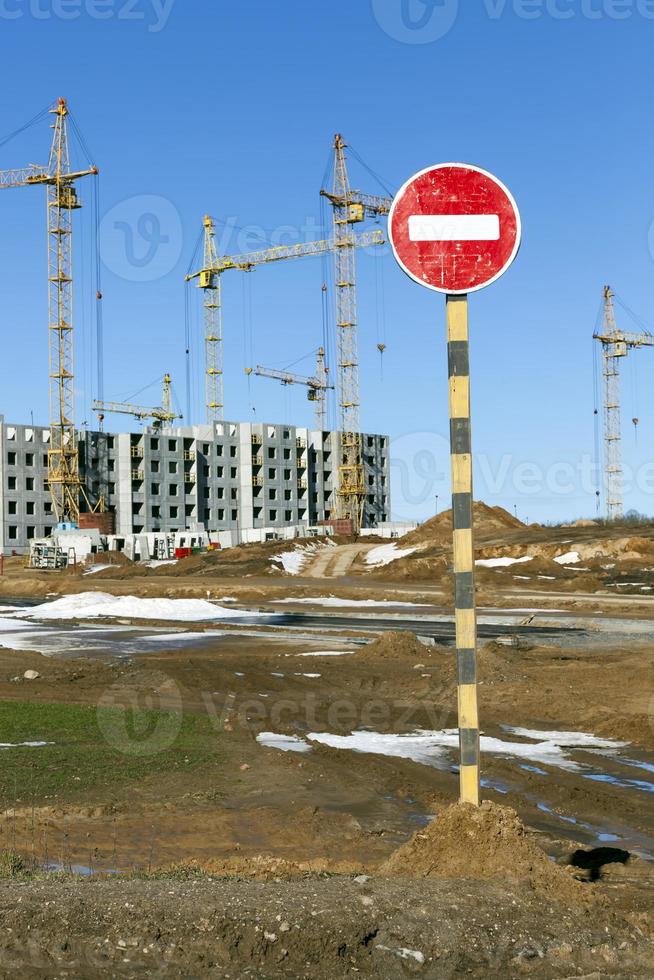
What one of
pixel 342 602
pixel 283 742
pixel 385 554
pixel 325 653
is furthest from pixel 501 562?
pixel 283 742

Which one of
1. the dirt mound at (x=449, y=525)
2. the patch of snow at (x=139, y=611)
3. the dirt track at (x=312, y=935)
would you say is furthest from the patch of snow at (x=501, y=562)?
the dirt track at (x=312, y=935)

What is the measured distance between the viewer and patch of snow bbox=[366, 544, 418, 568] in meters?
71.6

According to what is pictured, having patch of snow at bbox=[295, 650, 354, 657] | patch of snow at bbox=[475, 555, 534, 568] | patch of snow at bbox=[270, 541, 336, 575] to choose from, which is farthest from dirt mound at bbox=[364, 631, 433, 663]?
patch of snow at bbox=[270, 541, 336, 575]

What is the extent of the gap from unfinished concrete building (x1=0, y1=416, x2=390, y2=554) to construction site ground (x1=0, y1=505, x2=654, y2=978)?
97953 mm

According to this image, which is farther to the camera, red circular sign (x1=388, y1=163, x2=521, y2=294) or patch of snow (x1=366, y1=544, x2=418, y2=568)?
patch of snow (x1=366, y1=544, x2=418, y2=568)

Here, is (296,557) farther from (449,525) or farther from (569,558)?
(569,558)

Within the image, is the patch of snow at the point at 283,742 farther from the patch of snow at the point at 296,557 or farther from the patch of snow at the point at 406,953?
the patch of snow at the point at 296,557

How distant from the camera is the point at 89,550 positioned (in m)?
93.1

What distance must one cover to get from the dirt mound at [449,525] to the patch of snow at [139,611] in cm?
3328

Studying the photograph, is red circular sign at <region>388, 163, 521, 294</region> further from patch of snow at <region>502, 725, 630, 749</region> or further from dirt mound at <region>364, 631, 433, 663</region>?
dirt mound at <region>364, 631, 433, 663</region>

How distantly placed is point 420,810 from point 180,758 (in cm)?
347

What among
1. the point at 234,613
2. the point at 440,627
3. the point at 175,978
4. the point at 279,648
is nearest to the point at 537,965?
the point at 175,978

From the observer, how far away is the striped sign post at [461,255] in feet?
21.9

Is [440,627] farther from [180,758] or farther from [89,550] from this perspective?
[89,550]
